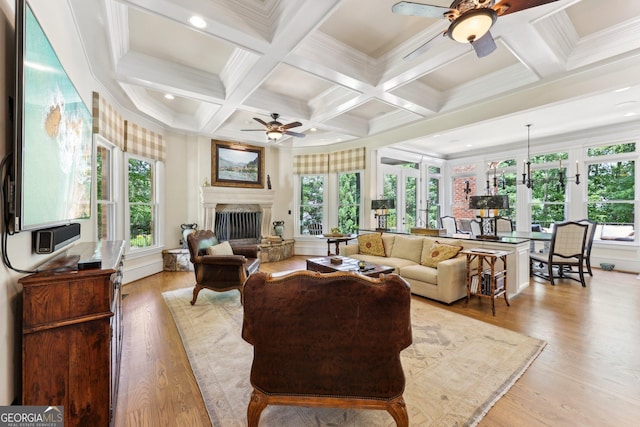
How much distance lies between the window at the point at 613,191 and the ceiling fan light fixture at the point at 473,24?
5.80 m

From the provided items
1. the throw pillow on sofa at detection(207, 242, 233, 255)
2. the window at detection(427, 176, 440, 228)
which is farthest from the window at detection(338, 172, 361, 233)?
the throw pillow on sofa at detection(207, 242, 233, 255)

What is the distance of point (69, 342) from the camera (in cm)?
130

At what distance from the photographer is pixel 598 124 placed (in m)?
5.39

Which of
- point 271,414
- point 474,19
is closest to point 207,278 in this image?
point 271,414

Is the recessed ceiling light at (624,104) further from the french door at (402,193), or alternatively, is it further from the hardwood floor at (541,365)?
the french door at (402,193)

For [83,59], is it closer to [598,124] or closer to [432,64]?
[432,64]

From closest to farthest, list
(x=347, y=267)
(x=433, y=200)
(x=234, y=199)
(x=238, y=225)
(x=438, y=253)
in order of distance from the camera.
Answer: (x=347, y=267)
(x=438, y=253)
(x=234, y=199)
(x=238, y=225)
(x=433, y=200)

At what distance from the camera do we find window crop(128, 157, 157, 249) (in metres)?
4.67

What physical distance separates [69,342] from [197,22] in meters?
2.60

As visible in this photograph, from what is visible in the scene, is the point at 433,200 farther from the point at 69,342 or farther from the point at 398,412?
the point at 69,342

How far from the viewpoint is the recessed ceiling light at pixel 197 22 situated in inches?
91.9

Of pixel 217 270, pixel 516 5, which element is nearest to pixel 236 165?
pixel 217 270

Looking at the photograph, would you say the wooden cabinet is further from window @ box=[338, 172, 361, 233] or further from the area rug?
window @ box=[338, 172, 361, 233]

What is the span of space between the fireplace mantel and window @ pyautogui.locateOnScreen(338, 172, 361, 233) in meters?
1.75
